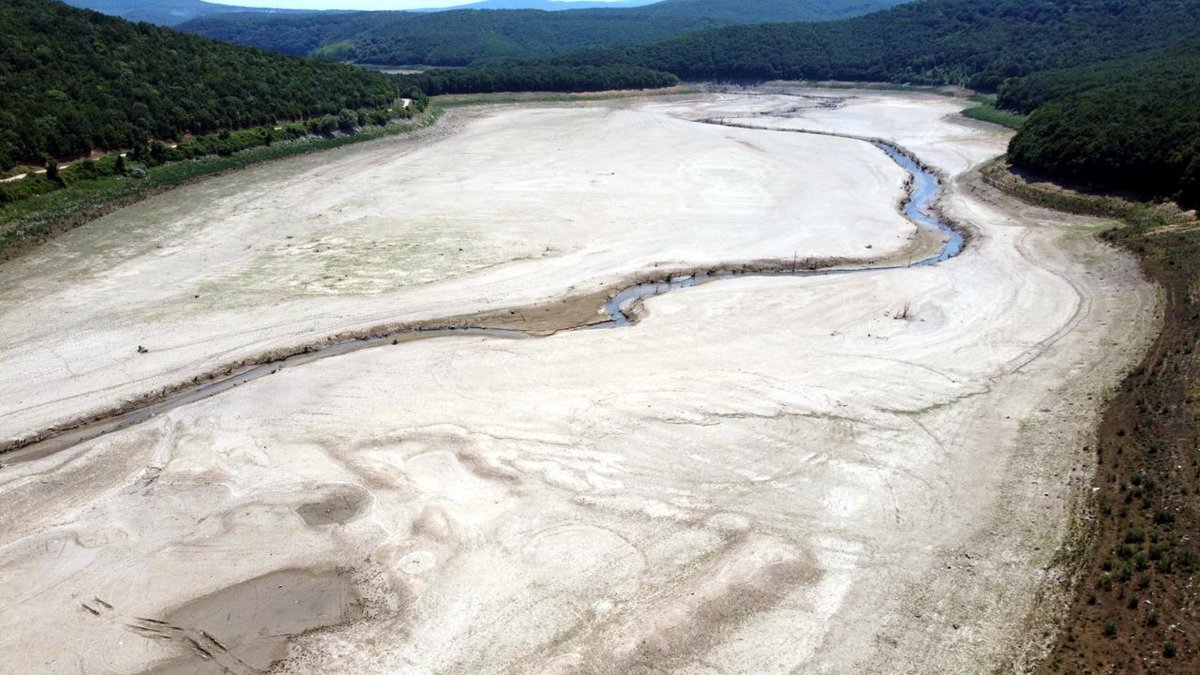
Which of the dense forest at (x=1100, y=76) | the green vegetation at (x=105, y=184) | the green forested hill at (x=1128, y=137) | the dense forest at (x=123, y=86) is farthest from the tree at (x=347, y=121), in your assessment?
the dense forest at (x=1100, y=76)

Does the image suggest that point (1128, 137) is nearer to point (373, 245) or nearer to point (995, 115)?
point (995, 115)

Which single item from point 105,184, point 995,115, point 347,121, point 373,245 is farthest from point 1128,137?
point 105,184

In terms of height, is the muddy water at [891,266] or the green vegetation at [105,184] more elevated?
the green vegetation at [105,184]

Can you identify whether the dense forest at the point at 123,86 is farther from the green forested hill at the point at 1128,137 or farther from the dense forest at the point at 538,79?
the green forested hill at the point at 1128,137

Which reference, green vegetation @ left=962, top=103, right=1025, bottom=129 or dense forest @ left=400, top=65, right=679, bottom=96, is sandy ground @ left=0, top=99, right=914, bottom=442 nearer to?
green vegetation @ left=962, top=103, right=1025, bottom=129

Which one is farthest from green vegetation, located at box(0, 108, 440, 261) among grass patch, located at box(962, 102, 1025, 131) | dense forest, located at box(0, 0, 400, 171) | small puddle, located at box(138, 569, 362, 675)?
grass patch, located at box(962, 102, 1025, 131)

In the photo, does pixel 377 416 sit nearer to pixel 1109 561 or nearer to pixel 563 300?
pixel 563 300
